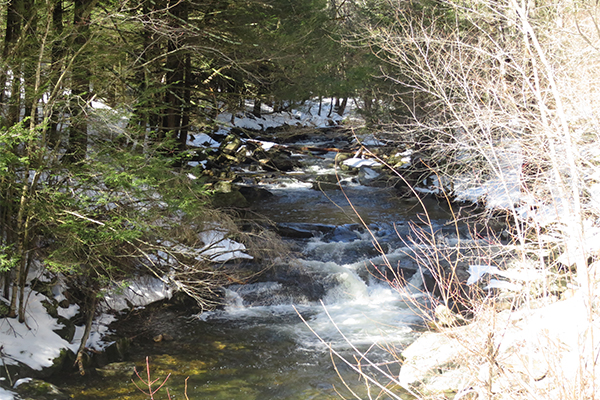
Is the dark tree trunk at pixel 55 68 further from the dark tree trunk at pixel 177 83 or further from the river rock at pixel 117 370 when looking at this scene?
the dark tree trunk at pixel 177 83

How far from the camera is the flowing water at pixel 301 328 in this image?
5941 mm

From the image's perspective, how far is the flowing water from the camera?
5941 mm

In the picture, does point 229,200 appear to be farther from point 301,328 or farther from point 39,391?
point 39,391

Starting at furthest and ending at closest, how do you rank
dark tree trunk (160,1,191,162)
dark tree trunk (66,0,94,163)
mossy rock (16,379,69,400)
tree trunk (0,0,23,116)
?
1. dark tree trunk (160,1,191,162)
2. dark tree trunk (66,0,94,163)
3. tree trunk (0,0,23,116)
4. mossy rock (16,379,69,400)

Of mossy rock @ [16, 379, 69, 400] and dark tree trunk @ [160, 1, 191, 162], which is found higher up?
dark tree trunk @ [160, 1, 191, 162]

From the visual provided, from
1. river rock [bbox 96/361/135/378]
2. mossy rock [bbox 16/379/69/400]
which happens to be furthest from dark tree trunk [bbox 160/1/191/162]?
mossy rock [bbox 16/379/69/400]

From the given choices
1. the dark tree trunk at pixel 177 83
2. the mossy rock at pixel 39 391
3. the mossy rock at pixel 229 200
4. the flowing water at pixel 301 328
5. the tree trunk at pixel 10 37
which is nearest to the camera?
the mossy rock at pixel 39 391

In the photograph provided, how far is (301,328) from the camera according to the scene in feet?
25.6

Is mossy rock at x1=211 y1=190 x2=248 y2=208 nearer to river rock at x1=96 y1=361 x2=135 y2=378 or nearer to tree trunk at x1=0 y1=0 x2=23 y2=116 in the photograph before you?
river rock at x1=96 y1=361 x2=135 y2=378

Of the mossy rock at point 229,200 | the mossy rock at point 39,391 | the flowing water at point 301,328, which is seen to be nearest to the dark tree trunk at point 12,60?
the mossy rock at point 39,391

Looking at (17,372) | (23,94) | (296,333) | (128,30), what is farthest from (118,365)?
(128,30)

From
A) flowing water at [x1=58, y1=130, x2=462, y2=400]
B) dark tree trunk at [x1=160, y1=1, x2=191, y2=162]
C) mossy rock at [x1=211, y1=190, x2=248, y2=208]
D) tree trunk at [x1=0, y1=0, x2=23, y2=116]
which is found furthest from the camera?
mossy rock at [x1=211, y1=190, x2=248, y2=208]

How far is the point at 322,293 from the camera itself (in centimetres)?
902

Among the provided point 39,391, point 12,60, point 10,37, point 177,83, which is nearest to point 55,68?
point 12,60
